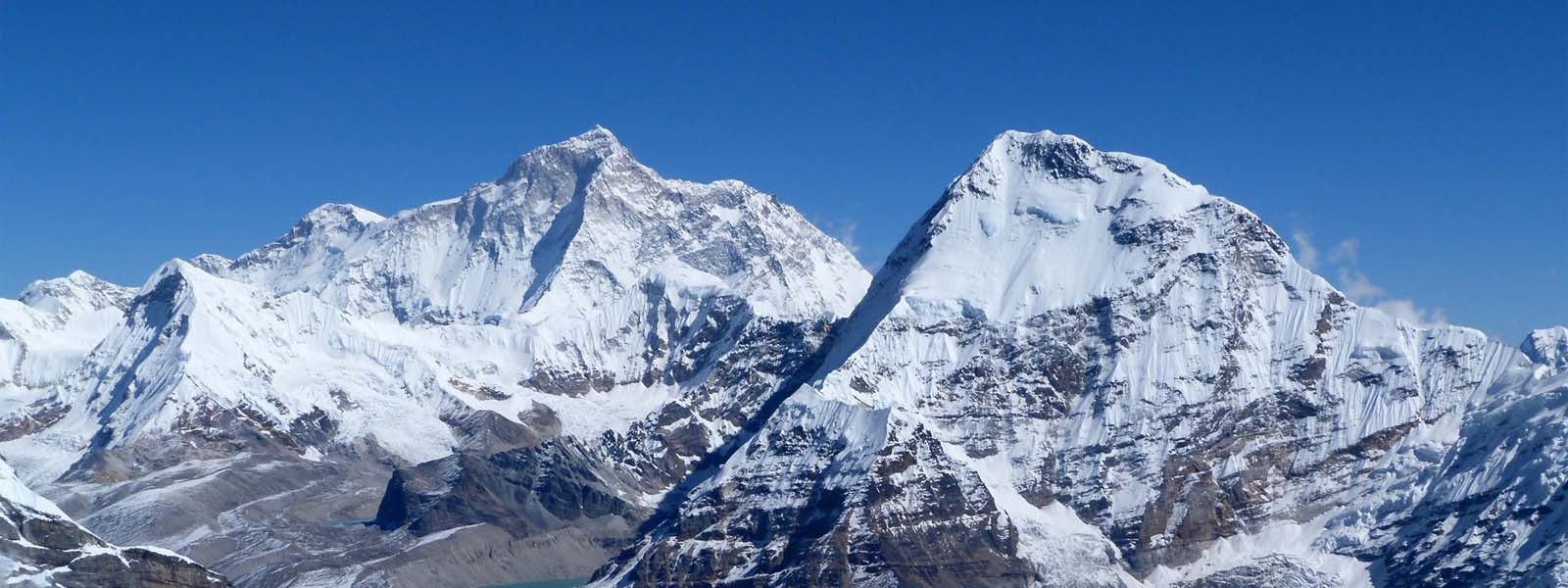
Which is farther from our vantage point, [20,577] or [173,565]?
[173,565]
